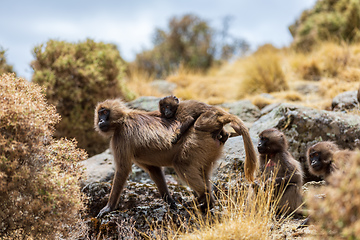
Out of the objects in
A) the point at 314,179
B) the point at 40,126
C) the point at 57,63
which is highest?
the point at 57,63

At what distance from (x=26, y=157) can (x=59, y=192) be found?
1.62 feet

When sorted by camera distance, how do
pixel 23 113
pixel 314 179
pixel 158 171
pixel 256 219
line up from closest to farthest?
pixel 23 113
pixel 256 219
pixel 158 171
pixel 314 179

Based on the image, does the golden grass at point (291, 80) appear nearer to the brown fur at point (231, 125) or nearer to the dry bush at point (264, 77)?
the dry bush at point (264, 77)

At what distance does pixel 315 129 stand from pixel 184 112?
7.83 feet

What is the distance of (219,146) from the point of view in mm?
5188

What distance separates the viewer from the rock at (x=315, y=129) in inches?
244

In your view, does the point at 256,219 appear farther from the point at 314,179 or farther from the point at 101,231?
the point at 314,179

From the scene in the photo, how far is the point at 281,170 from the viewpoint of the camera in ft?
16.4

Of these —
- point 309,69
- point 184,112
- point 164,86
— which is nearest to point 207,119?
point 184,112

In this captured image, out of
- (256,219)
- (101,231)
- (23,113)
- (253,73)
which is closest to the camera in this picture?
(23,113)

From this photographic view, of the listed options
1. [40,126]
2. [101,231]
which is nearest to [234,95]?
[101,231]

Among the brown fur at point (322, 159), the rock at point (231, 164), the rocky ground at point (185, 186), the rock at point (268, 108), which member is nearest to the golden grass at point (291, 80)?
the rock at point (268, 108)

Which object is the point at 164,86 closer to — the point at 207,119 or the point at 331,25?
the point at 331,25

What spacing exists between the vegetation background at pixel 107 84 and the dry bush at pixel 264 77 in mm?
33
